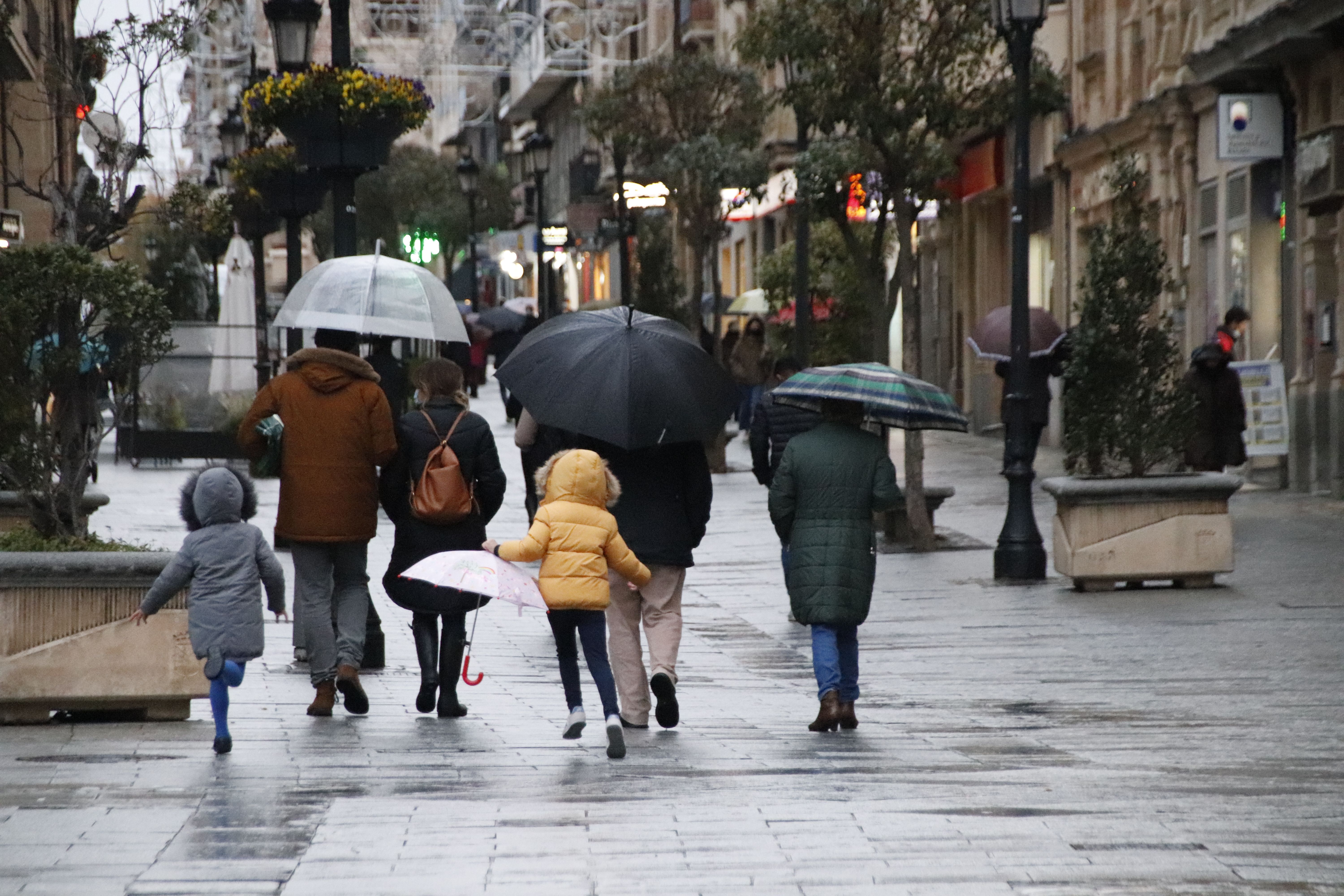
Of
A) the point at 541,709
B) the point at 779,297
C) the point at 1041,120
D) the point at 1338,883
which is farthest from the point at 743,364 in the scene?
the point at 1338,883

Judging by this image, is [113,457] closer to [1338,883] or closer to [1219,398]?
[1219,398]

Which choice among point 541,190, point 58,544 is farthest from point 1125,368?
point 541,190

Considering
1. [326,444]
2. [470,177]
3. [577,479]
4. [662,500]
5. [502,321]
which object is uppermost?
[470,177]

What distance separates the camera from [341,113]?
1331 cm

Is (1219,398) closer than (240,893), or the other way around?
(240,893)

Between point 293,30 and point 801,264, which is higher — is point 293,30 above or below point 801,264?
above

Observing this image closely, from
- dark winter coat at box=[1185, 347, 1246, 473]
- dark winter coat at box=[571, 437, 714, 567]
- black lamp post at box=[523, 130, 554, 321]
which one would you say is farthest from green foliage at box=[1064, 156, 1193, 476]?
black lamp post at box=[523, 130, 554, 321]

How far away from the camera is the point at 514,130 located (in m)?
94.8

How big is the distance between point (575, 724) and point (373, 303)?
2.76 metres

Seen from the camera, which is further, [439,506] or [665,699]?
[439,506]

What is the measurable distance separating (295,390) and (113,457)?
22275mm

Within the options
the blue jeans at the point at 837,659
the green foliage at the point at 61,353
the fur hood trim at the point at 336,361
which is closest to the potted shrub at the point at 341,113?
the green foliage at the point at 61,353

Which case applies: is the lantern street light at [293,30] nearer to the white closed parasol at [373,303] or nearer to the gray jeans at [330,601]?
the white closed parasol at [373,303]

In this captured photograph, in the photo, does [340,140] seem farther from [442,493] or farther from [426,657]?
[426,657]
